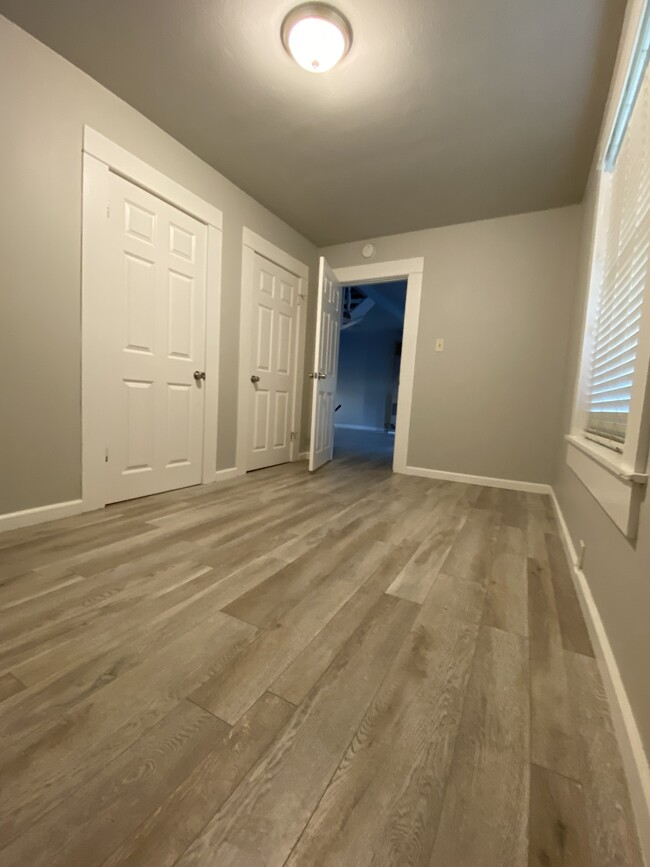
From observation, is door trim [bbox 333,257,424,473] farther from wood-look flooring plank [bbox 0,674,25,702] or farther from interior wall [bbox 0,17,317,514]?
wood-look flooring plank [bbox 0,674,25,702]

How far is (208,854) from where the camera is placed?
54 cm

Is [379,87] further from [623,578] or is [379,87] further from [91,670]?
[91,670]

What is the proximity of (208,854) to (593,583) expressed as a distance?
132 centimetres

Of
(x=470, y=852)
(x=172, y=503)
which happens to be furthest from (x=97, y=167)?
(x=470, y=852)

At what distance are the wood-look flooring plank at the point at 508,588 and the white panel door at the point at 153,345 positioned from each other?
6.79 feet

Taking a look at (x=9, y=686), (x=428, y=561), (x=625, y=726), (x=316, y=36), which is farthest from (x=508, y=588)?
(x=316, y=36)

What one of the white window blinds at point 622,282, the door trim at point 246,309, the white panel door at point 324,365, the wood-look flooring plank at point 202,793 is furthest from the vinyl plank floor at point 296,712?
the white panel door at point 324,365

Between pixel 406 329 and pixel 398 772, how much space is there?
327cm

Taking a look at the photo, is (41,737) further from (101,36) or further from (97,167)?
(101,36)

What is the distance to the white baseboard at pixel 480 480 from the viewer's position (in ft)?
9.71

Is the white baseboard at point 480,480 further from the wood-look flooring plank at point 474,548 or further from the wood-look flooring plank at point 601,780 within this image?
the wood-look flooring plank at point 601,780

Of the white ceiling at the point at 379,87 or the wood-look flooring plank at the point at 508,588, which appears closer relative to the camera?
the wood-look flooring plank at the point at 508,588

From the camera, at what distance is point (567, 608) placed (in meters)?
1.27

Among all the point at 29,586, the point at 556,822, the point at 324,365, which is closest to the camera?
the point at 556,822
